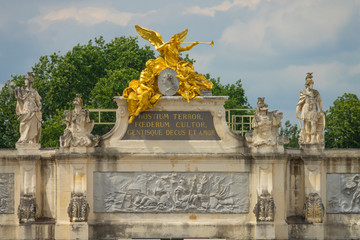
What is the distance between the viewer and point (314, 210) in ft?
121

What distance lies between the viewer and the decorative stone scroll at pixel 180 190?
122ft

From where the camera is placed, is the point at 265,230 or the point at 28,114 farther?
the point at 28,114

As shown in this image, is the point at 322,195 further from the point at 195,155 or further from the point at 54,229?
the point at 54,229

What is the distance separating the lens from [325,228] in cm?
3747

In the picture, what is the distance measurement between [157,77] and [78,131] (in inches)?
146

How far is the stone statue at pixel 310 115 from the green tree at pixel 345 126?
1994 cm

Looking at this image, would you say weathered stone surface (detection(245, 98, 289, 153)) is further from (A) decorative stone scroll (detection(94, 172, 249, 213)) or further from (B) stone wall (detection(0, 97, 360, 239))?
(A) decorative stone scroll (detection(94, 172, 249, 213))

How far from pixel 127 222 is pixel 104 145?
312 cm

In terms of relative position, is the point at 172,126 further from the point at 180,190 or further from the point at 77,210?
the point at 77,210

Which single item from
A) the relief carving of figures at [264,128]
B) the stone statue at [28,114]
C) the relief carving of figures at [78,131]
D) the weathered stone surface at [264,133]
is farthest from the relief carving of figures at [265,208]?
the stone statue at [28,114]

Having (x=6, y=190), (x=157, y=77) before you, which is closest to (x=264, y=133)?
(x=157, y=77)

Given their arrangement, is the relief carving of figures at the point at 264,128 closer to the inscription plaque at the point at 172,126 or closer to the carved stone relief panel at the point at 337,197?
the inscription plaque at the point at 172,126

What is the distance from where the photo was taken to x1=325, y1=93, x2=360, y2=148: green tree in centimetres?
5706

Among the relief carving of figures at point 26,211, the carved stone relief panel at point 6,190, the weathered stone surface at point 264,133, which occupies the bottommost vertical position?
the relief carving of figures at point 26,211
